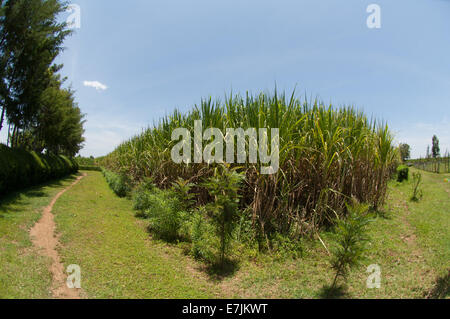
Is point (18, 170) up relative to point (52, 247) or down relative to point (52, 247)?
up

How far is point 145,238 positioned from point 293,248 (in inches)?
117

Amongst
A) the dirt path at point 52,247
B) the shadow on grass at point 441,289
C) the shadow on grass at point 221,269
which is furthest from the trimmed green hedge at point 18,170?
the shadow on grass at point 441,289

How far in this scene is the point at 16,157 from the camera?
9195mm

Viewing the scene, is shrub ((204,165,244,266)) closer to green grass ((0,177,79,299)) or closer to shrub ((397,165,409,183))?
green grass ((0,177,79,299))

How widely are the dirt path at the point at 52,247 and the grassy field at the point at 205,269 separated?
9 centimetres

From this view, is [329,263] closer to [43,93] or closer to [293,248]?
[293,248]

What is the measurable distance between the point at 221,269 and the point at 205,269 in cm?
25

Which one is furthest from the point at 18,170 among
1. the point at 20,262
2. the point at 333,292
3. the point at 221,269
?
the point at 333,292

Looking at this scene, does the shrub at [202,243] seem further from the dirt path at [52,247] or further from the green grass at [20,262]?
the green grass at [20,262]

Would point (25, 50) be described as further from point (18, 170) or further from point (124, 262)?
point (124, 262)

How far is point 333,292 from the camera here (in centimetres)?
286

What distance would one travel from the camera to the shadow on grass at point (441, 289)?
2696mm

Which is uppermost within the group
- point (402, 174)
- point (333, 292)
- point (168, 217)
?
point (402, 174)
